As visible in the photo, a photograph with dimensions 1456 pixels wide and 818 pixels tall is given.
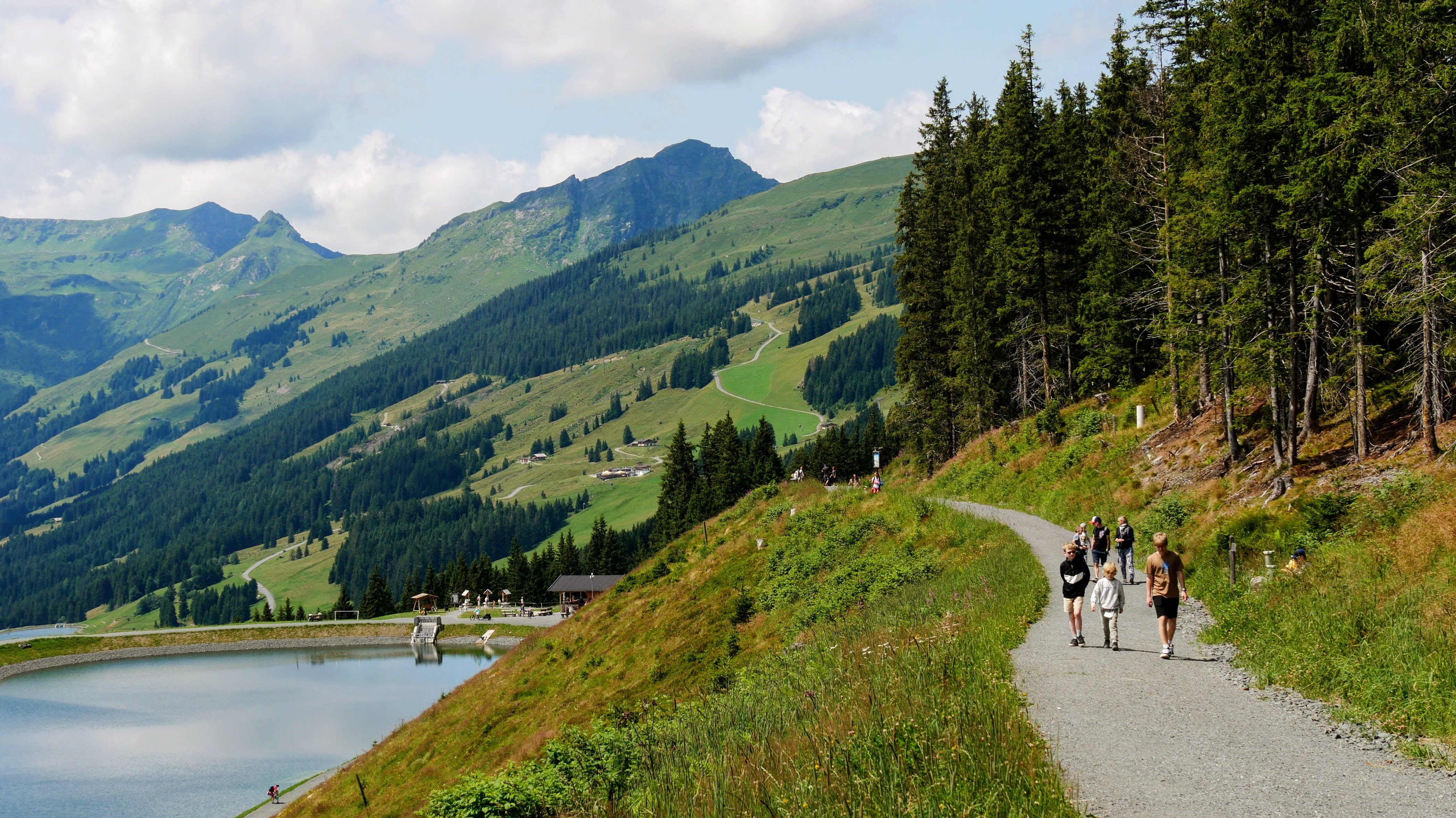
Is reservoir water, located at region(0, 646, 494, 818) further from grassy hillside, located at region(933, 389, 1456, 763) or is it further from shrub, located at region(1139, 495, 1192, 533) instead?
shrub, located at region(1139, 495, 1192, 533)

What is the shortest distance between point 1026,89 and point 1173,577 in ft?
127

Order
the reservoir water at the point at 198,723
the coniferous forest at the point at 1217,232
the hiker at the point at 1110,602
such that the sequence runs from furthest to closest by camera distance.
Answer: the reservoir water at the point at 198,723 < the coniferous forest at the point at 1217,232 < the hiker at the point at 1110,602

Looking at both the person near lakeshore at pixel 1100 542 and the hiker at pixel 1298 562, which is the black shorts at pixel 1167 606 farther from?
the person near lakeshore at pixel 1100 542

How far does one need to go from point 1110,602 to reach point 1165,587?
1.04 meters

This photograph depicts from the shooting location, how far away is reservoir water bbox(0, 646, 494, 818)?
64.6 meters

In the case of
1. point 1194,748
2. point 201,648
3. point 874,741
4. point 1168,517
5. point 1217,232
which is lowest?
point 201,648

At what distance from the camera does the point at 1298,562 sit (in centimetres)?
2125

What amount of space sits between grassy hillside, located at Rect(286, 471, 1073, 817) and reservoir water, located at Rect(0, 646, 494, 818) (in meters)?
22.8

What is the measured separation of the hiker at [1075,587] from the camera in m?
17.8

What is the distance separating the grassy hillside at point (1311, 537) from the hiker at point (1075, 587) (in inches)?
111

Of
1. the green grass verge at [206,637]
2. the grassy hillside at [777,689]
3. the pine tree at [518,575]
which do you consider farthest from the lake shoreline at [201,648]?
the grassy hillside at [777,689]

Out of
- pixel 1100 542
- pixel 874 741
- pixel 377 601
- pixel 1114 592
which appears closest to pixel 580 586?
pixel 377 601

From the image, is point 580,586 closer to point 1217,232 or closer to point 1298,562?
point 1217,232

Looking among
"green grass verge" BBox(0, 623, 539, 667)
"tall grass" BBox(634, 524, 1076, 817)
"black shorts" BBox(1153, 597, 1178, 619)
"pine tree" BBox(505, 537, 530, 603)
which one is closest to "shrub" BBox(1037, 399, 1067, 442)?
"black shorts" BBox(1153, 597, 1178, 619)
